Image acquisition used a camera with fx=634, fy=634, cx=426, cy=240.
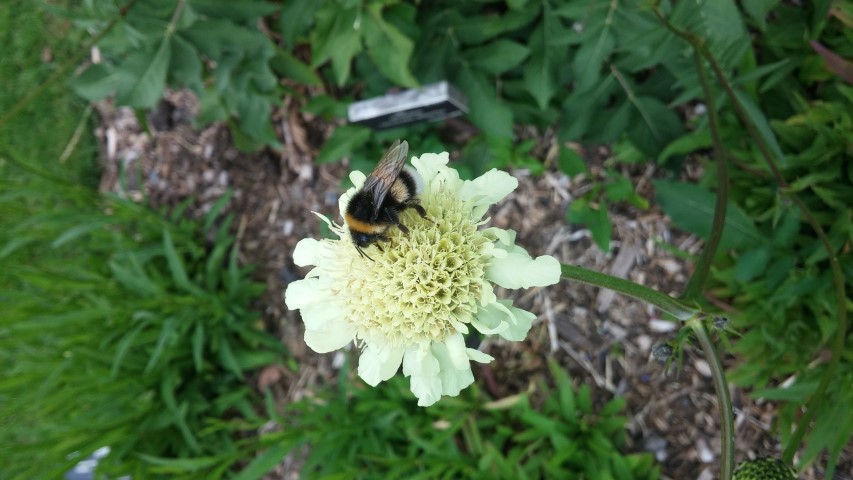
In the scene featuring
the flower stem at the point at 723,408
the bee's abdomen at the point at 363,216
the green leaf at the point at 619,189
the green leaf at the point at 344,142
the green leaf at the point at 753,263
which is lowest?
the green leaf at the point at 344,142

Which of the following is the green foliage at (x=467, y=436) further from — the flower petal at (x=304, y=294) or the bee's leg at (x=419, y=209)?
the bee's leg at (x=419, y=209)

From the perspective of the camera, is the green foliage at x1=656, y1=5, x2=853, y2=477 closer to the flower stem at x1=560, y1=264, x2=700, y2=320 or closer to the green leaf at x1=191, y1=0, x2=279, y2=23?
the flower stem at x1=560, y1=264, x2=700, y2=320

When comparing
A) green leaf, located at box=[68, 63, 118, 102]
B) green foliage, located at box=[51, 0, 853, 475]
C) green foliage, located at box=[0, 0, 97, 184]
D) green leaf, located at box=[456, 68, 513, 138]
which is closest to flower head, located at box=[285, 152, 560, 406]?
green foliage, located at box=[51, 0, 853, 475]

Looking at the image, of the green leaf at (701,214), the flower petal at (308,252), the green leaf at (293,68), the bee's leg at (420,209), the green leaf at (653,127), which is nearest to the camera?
the bee's leg at (420,209)

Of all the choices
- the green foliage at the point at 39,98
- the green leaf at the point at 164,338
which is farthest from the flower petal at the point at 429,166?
the green foliage at the point at 39,98

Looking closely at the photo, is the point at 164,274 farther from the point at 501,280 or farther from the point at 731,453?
the point at 731,453

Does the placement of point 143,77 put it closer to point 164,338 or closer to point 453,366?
point 164,338

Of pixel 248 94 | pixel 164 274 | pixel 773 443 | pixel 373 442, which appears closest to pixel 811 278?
pixel 773 443
